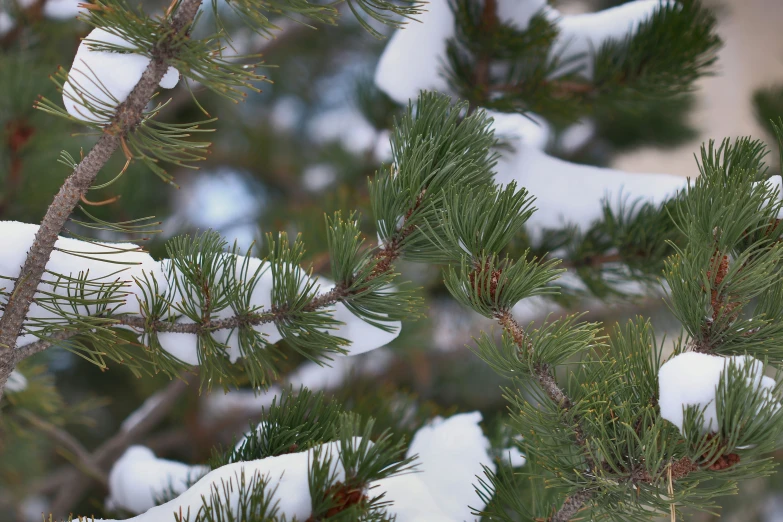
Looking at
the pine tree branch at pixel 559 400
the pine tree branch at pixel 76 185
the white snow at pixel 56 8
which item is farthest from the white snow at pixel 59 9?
the pine tree branch at pixel 559 400

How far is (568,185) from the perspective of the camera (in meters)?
0.44

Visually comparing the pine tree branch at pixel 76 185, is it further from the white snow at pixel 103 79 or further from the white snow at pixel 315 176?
the white snow at pixel 315 176

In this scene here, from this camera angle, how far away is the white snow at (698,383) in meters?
0.21

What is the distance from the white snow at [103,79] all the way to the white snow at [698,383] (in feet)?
0.72

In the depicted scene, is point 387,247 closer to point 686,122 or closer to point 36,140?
point 36,140

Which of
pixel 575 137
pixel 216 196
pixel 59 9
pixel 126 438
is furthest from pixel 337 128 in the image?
pixel 126 438

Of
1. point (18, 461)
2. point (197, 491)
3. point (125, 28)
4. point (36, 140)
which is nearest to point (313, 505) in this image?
point (197, 491)

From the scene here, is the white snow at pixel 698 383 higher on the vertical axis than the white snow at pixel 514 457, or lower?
lower

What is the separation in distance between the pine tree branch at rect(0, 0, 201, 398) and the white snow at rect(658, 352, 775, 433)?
0.71 ft

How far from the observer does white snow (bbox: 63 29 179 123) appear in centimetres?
23

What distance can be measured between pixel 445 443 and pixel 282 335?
131 millimetres

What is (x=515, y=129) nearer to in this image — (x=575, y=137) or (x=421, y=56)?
(x=421, y=56)

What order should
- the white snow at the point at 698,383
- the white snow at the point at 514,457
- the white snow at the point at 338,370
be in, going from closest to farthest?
the white snow at the point at 698,383, the white snow at the point at 514,457, the white snow at the point at 338,370

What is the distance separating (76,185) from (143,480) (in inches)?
10.7
